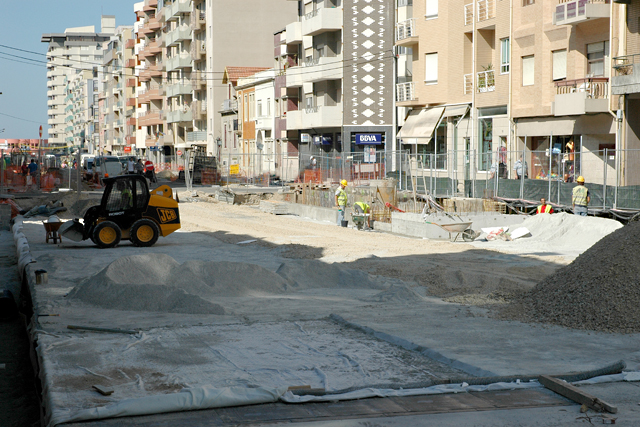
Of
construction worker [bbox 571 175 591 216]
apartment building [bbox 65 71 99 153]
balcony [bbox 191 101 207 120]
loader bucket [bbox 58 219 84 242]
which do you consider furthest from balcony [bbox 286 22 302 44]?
apartment building [bbox 65 71 99 153]

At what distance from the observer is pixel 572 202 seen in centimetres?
2420

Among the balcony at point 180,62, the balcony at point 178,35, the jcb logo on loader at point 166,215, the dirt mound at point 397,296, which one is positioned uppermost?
the balcony at point 178,35

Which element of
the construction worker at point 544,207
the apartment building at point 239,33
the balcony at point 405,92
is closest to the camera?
the construction worker at point 544,207

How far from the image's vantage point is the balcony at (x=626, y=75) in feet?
84.8

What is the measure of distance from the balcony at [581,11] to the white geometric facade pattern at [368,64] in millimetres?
20305

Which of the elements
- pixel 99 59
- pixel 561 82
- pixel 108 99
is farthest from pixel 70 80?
pixel 561 82

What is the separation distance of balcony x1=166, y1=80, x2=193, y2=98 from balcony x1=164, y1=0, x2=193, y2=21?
7290 mm

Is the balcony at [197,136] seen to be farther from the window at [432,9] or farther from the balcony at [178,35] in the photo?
the window at [432,9]

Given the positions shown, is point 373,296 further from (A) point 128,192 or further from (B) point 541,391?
(A) point 128,192

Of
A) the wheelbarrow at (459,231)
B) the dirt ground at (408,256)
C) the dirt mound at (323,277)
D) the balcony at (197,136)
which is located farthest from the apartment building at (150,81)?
the dirt mound at (323,277)

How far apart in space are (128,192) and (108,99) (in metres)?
122

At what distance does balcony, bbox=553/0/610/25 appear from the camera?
2814 cm

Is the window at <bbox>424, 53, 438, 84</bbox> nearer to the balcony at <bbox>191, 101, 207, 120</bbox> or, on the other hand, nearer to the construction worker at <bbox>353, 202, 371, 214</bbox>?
the construction worker at <bbox>353, 202, 371, 214</bbox>

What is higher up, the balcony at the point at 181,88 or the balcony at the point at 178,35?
the balcony at the point at 178,35
